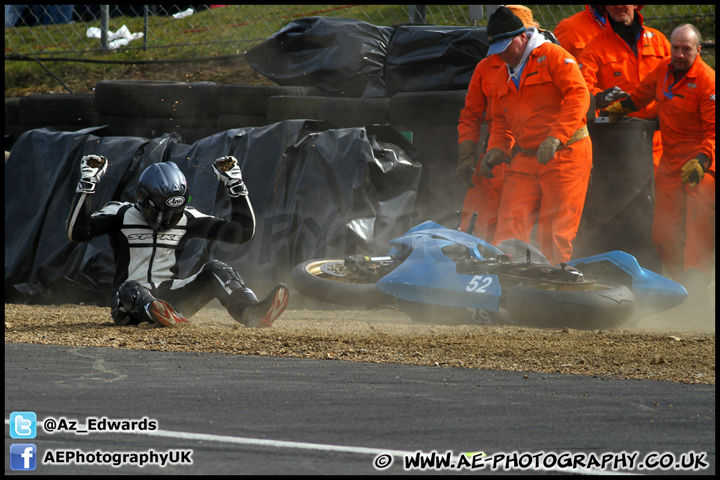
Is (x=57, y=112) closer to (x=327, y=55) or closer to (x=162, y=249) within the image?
(x=327, y=55)

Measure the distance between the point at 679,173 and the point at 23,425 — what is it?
18.3ft

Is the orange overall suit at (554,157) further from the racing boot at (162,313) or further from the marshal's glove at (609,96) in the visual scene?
the racing boot at (162,313)

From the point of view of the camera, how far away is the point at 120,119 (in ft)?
29.7

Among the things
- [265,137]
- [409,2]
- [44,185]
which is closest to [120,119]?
[44,185]

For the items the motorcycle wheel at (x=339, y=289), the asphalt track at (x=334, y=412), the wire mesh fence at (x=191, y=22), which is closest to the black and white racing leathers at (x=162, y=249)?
the motorcycle wheel at (x=339, y=289)

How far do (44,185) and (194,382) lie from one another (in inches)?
200

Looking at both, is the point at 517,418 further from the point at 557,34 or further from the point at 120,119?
the point at 120,119

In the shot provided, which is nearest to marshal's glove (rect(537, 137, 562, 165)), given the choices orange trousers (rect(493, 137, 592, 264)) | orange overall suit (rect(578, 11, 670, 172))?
orange trousers (rect(493, 137, 592, 264))

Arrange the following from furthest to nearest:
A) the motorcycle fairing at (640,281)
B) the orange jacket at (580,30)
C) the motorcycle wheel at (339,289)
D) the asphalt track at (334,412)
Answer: the orange jacket at (580,30), the motorcycle wheel at (339,289), the motorcycle fairing at (640,281), the asphalt track at (334,412)

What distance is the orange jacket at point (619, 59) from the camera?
7.21 metres

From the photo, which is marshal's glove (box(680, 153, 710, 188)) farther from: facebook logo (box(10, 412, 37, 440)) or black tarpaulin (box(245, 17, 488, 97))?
facebook logo (box(10, 412, 37, 440))

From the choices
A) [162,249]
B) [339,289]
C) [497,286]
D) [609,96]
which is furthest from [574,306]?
[162,249]

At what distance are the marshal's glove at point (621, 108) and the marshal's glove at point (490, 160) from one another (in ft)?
3.42

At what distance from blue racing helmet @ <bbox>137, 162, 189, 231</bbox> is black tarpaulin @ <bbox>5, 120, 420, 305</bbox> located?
5.67 ft
